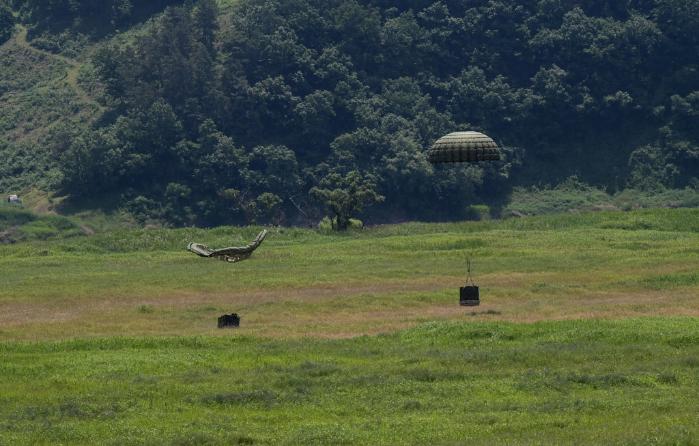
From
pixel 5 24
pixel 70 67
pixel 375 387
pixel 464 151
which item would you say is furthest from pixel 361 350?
pixel 5 24

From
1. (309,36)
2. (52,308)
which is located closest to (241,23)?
(309,36)

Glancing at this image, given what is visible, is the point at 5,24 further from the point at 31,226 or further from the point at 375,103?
the point at 31,226

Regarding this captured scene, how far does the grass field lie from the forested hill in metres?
63.3

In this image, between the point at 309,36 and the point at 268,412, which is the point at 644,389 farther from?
the point at 309,36

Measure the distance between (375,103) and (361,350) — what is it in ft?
381

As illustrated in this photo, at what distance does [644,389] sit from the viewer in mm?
40250

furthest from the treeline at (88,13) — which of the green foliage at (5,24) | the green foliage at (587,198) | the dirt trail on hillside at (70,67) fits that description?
the green foliage at (587,198)

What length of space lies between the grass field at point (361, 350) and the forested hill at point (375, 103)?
2493 inches

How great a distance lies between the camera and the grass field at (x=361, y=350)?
1436 inches

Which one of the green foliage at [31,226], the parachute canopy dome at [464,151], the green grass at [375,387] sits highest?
the parachute canopy dome at [464,151]

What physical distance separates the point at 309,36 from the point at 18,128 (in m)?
34.0

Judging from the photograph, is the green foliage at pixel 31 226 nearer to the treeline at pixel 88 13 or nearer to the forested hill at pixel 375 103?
the forested hill at pixel 375 103

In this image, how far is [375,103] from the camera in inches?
6422

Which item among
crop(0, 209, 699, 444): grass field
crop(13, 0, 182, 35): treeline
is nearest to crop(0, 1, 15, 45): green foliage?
crop(13, 0, 182, 35): treeline
